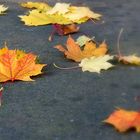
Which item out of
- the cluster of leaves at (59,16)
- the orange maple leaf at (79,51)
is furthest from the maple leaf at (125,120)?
the cluster of leaves at (59,16)

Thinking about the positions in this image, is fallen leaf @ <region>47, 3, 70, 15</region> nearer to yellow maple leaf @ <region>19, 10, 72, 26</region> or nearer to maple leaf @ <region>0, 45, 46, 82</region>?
yellow maple leaf @ <region>19, 10, 72, 26</region>

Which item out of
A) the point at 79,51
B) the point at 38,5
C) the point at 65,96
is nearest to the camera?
the point at 65,96

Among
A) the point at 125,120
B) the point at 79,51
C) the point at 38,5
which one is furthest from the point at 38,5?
the point at 125,120

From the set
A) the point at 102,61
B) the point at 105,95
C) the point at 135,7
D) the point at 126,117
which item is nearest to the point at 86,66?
the point at 102,61

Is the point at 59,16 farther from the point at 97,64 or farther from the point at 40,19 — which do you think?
the point at 97,64

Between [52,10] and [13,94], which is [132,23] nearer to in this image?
[52,10]
